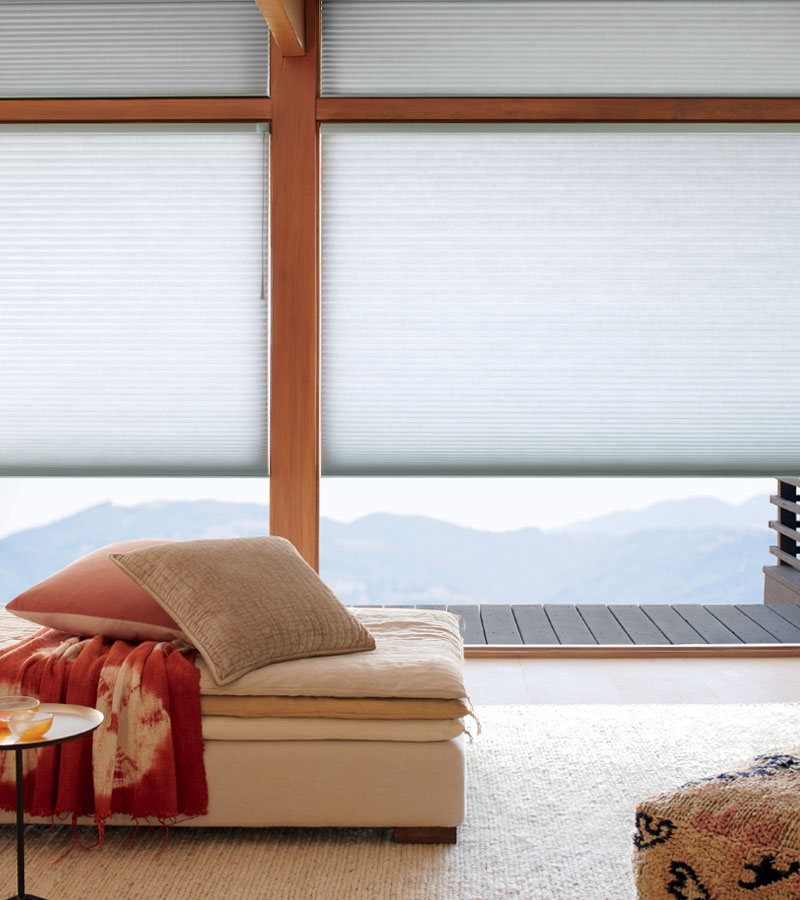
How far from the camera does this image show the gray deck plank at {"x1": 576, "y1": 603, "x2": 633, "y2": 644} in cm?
430

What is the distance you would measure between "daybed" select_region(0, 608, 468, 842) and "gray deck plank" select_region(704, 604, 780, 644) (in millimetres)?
2434

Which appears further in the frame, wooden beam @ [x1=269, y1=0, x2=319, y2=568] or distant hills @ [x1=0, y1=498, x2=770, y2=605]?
distant hills @ [x1=0, y1=498, x2=770, y2=605]

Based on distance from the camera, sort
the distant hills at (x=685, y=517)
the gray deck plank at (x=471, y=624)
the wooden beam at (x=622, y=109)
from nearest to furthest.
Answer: the wooden beam at (x=622, y=109)
the gray deck plank at (x=471, y=624)
the distant hills at (x=685, y=517)

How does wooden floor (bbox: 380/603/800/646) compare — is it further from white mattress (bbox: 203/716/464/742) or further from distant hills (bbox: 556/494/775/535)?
distant hills (bbox: 556/494/775/535)

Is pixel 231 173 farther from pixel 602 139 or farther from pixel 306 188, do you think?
pixel 602 139

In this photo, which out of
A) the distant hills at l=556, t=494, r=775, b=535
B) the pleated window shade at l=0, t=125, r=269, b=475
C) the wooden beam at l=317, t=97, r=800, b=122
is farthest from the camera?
the distant hills at l=556, t=494, r=775, b=535

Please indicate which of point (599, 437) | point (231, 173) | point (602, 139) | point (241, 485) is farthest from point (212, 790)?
point (241, 485)

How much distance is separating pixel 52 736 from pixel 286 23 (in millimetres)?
2889

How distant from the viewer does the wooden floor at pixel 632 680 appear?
3.52 metres

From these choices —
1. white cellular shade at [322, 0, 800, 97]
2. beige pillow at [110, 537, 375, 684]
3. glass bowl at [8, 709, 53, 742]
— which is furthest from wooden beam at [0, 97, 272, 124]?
glass bowl at [8, 709, 53, 742]

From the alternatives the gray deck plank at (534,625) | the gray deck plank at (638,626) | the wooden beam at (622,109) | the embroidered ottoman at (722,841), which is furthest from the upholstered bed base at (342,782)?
the wooden beam at (622,109)

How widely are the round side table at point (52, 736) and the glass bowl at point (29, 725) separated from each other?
0.04 ft

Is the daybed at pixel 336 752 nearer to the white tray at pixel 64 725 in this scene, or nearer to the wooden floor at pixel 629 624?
the white tray at pixel 64 725

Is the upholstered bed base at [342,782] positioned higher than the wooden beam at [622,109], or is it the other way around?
the wooden beam at [622,109]
